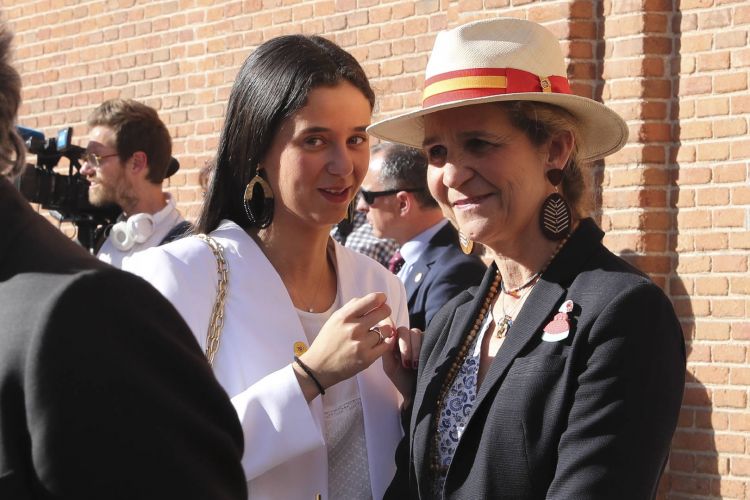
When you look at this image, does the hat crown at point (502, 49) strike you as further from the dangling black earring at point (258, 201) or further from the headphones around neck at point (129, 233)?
the headphones around neck at point (129, 233)

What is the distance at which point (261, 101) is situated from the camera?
2678 mm

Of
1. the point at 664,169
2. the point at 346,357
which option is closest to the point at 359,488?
the point at 346,357

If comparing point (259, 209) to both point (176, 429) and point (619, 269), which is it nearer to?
point (619, 269)

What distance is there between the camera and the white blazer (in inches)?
94.5

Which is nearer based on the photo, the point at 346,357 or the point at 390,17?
the point at 346,357

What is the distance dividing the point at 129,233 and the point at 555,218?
340 centimetres

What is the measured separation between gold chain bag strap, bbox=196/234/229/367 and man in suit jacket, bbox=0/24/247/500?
1.14 meters

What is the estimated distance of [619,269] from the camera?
88.0 inches

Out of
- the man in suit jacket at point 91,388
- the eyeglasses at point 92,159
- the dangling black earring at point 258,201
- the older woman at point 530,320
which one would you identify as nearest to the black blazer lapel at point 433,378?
the older woman at point 530,320

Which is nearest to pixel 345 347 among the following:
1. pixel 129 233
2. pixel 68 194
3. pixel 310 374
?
pixel 310 374

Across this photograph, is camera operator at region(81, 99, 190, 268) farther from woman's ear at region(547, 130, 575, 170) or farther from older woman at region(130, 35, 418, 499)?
woman's ear at region(547, 130, 575, 170)

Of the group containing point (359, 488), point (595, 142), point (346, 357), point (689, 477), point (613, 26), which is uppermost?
point (613, 26)

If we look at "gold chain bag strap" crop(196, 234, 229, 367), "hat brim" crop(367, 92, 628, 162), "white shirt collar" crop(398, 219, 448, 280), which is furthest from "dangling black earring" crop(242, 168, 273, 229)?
"white shirt collar" crop(398, 219, 448, 280)

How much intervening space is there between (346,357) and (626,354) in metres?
0.64
